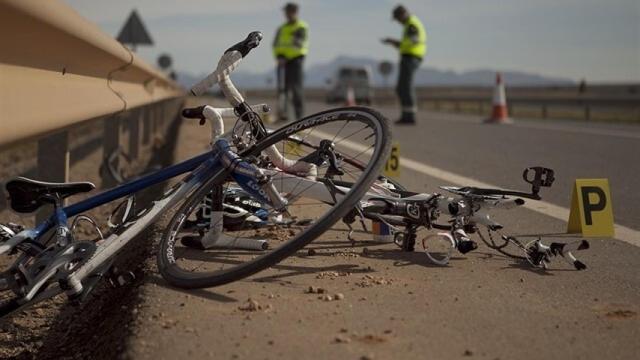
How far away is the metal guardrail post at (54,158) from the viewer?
4438mm

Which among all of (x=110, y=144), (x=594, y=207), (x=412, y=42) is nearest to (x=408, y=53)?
(x=412, y=42)

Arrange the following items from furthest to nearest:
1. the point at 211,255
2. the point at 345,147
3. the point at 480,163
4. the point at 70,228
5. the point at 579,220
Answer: the point at 480,163
the point at 579,220
the point at 345,147
the point at 211,255
the point at 70,228

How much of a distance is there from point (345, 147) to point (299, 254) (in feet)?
1.80

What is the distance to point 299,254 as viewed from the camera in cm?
344

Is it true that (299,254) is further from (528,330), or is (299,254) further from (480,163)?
(480,163)

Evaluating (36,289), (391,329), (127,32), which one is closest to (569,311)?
(391,329)

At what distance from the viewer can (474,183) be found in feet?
19.1

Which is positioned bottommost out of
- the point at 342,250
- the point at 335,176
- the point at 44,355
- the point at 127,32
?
the point at 44,355

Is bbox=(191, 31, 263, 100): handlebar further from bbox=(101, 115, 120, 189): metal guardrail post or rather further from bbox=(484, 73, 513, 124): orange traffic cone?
bbox=(484, 73, 513, 124): orange traffic cone

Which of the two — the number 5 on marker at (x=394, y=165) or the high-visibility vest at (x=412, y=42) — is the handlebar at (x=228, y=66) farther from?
the high-visibility vest at (x=412, y=42)

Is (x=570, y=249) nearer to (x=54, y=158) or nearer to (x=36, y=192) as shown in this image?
(x=36, y=192)

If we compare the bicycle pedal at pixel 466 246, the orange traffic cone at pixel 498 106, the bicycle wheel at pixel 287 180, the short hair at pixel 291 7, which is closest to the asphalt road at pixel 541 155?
the bicycle pedal at pixel 466 246

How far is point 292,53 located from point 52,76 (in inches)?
430

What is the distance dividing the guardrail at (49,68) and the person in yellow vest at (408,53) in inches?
377
